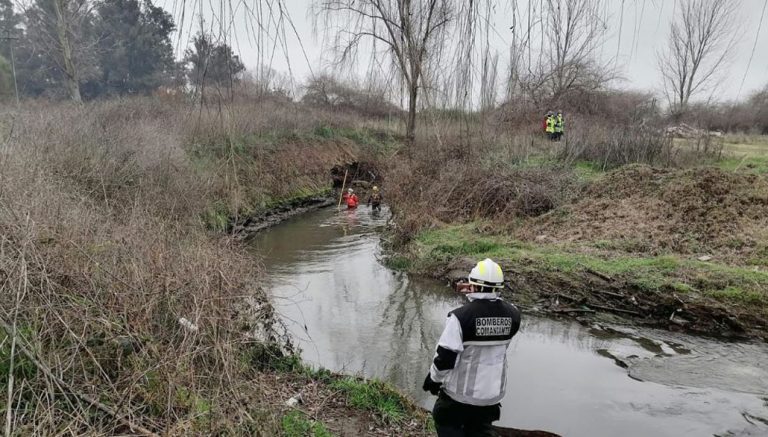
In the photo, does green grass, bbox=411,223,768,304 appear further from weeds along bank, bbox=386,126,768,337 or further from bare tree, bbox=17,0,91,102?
bare tree, bbox=17,0,91,102

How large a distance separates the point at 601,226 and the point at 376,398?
8462 mm

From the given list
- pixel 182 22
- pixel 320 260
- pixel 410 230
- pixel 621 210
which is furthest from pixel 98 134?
pixel 621 210

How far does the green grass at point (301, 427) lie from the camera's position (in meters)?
4.41

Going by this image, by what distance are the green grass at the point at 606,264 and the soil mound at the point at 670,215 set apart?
2.31 ft

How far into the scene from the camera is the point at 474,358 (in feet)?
12.7

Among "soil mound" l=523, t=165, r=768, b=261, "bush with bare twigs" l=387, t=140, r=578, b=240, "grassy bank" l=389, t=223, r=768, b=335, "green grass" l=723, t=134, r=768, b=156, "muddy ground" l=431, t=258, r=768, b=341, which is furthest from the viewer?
"green grass" l=723, t=134, r=768, b=156

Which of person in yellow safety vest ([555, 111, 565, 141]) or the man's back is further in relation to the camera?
person in yellow safety vest ([555, 111, 565, 141])

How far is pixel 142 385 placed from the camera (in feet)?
12.2

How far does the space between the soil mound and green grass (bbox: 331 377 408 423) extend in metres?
7.18

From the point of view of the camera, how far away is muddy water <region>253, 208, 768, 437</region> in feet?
18.9

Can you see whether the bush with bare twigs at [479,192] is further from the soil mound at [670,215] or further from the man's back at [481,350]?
the man's back at [481,350]

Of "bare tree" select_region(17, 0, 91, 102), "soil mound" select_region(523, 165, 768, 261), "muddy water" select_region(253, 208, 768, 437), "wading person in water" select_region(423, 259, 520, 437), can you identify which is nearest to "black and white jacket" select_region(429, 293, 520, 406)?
"wading person in water" select_region(423, 259, 520, 437)

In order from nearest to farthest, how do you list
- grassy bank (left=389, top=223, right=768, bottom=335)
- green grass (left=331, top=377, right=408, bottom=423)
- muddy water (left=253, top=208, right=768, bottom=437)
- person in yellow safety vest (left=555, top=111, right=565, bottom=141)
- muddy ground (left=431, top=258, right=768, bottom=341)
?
green grass (left=331, top=377, right=408, bottom=423)
muddy water (left=253, top=208, right=768, bottom=437)
muddy ground (left=431, top=258, right=768, bottom=341)
grassy bank (left=389, top=223, right=768, bottom=335)
person in yellow safety vest (left=555, top=111, right=565, bottom=141)

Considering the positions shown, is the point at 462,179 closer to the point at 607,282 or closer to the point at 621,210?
the point at 621,210
